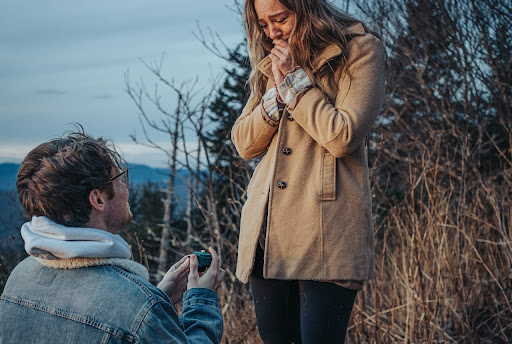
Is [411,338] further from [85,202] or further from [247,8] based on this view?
[85,202]

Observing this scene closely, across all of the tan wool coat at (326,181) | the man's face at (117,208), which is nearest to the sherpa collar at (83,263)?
the man's face at (117,208)

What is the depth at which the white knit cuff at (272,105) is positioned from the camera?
217cm

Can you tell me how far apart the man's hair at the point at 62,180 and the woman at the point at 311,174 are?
65 cm

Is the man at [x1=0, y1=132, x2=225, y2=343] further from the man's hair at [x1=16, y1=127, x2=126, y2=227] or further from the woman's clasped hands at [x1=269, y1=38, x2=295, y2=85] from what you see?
the woman's clasped hands at [x1=269, y1=38, x2=295, y2=85]

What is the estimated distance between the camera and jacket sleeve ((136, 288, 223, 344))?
1582 mm

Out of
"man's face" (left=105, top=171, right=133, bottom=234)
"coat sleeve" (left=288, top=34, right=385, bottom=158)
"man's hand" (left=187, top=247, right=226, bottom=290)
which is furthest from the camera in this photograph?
"coat sleeve" (left=288, top=34, right=385, bottom=158)

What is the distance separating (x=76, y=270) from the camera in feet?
5.30

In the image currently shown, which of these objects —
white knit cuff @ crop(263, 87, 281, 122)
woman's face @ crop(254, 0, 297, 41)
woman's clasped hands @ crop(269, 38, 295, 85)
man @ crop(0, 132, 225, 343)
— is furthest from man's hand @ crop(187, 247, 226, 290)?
woman's face @ crop(254, 0, 297, 41)

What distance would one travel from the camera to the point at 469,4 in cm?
820

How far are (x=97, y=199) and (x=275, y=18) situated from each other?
91 centimetres

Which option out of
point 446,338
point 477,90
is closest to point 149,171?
point 477,90

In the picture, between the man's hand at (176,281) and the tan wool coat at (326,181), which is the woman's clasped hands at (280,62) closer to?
the tan wool coat at (326,181)

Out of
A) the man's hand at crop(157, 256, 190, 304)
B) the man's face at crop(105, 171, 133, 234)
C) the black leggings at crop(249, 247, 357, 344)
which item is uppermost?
the man's face at crop(105, 171, 133, 234)

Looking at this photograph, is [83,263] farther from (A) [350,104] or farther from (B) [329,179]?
(A) [350,104]
